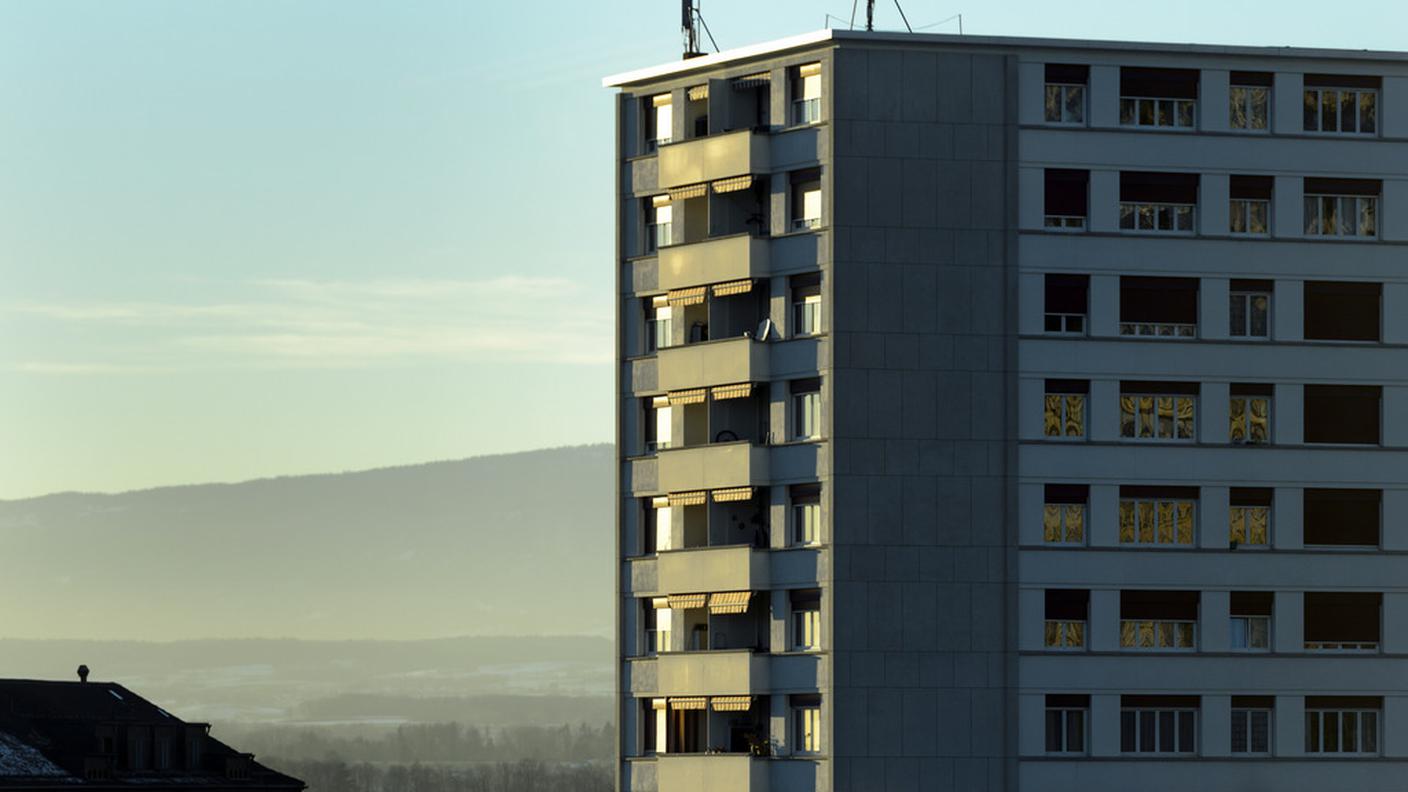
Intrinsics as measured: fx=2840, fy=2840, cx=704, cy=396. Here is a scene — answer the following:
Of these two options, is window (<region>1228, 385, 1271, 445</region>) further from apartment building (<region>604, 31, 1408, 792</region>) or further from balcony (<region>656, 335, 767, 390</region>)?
balcony (<region>656, 335, 767, 390</region>)

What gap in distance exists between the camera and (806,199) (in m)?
89.9

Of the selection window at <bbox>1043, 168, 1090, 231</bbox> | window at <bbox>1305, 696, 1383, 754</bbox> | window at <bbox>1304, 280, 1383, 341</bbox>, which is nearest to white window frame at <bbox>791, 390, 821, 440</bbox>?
window at <bbox>1043, 168, 1090, 231</bbox>

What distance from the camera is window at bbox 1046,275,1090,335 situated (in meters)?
89.4

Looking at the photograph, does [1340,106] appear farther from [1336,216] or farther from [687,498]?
[687,498]

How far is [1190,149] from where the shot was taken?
90125mm

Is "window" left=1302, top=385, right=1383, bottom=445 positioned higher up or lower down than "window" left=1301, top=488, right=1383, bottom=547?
higher up

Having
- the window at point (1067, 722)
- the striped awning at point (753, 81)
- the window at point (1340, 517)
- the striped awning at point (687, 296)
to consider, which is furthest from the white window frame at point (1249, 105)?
the window at point (1067, 722)

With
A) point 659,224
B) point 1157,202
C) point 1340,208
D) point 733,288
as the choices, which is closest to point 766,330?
point 733,288

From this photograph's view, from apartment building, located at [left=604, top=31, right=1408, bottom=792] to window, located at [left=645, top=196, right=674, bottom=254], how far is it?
2.30 m

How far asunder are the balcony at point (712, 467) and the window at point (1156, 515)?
37.4ft

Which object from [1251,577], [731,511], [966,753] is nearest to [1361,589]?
[1251,577]

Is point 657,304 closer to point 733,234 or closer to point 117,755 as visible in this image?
point 733,234

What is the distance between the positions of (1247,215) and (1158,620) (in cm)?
1327

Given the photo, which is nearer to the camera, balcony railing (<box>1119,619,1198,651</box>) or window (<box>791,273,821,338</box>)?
balcony railing (<box>1119,619,1198,651</box>)
